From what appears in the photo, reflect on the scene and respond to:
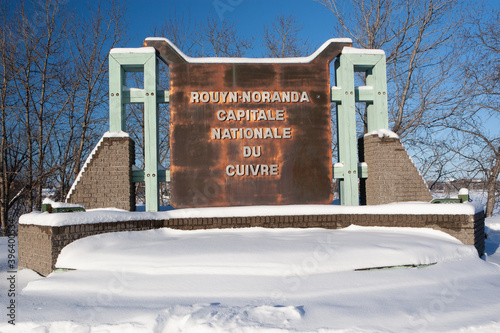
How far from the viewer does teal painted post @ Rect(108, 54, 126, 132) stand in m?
8.92

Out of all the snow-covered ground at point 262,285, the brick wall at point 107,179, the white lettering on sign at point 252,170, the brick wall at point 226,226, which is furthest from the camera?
the white lettering on sign at point 252,170

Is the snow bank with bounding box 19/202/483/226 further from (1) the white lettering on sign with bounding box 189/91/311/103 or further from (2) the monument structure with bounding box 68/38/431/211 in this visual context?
(1) the white lettering on sign with bounding box 189/91/311/103

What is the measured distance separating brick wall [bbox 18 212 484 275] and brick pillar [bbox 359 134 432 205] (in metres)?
1.18

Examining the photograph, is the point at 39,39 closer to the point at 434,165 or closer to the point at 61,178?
the point at 61,178

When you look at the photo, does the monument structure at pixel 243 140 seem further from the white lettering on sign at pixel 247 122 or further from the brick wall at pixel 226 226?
the brick wall at pixel 226 226

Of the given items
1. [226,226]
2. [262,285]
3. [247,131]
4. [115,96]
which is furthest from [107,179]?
[262,285]

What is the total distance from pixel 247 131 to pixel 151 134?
269 centimetres

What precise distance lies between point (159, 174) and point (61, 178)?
1315 cm

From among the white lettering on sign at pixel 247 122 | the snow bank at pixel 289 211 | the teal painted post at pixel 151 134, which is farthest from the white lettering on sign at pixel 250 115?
the snow bank at pixel 289 211

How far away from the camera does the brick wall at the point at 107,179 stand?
8484 millimetres

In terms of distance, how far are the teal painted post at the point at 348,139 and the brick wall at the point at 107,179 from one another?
6030 mm

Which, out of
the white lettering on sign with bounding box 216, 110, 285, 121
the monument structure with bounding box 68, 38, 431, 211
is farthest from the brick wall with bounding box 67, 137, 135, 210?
the white lettering on sign with bounding box 216, 110, 285, 121

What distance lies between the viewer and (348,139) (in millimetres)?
9305

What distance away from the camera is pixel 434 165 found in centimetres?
2059
